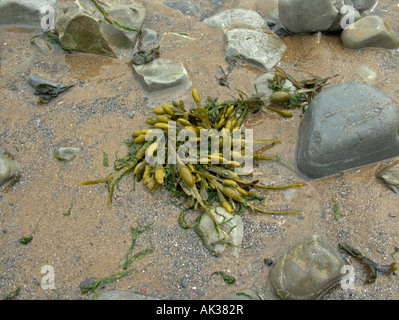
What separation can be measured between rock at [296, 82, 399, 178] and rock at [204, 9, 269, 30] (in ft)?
4.64

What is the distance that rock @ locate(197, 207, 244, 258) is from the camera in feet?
7.48

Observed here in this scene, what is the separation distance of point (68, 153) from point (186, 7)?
2182 millimetres

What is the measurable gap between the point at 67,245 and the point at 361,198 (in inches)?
77.7

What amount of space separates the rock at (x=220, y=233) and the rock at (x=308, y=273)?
316 mm

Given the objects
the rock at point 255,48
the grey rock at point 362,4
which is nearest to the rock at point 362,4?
the grey rock at point 362,4

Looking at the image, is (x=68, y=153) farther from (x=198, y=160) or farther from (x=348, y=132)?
(x=348, y=132)

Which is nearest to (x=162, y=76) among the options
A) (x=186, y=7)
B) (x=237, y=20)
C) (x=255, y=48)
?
(x=255, y=48)

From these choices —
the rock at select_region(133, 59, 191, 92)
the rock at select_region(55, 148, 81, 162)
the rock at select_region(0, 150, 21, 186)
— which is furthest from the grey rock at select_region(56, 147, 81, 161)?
the rock at select_region(133, 59, 191, 92)

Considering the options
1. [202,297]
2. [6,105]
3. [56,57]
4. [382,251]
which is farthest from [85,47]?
[382,251]

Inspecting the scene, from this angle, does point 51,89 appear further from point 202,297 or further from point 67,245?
point 202,297

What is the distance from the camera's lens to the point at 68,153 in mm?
2748

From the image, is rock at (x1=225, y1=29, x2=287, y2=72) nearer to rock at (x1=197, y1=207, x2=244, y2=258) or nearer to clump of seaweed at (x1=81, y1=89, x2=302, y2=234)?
clump of seaweed at (x1=81, y1=89, x2=302, y2=234)

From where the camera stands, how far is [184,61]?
3.36 metres

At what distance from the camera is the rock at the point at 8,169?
2.58 metres
